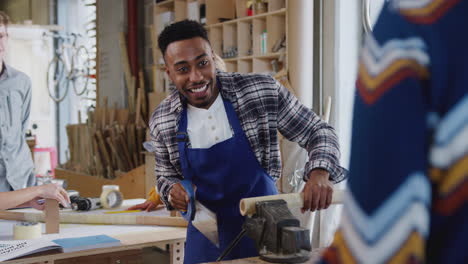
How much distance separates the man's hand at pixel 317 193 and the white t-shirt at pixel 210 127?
0.70 m

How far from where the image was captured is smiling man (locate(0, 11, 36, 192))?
12.8ft

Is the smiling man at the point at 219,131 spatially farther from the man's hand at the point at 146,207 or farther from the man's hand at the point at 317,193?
the man's hand at the point at 146,207

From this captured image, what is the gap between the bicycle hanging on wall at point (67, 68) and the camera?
33.1 ft

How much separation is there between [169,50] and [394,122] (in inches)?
80.4

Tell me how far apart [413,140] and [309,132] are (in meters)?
1.87

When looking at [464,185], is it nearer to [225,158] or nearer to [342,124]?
[225,158]

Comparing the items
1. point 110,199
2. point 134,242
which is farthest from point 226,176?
point 110,199

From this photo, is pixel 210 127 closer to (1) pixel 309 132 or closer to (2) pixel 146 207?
(1) pixel 309 132

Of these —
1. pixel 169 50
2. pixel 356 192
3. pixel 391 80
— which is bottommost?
pixel 356 192

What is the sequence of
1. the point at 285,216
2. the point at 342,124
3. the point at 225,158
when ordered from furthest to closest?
the point at 342,124 < the point at 225,158 < the point at 285,216

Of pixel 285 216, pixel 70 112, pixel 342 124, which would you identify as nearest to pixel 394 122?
pixel 285 216

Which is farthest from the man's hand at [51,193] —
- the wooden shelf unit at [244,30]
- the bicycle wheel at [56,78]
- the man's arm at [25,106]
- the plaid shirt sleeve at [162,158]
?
the bicycle wheel at [56,78]

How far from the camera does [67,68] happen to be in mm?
10289

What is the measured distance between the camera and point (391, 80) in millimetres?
595
